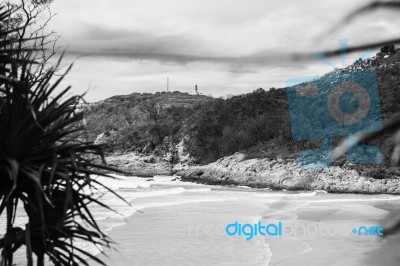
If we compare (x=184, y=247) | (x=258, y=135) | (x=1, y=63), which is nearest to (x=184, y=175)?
(x=258, y=135)

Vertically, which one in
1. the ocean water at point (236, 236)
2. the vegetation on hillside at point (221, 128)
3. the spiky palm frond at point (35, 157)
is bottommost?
the ocean water at point (236, 236)

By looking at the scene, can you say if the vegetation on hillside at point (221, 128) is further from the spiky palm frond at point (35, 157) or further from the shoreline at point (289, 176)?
the spiky palm frond at point (35, 157)

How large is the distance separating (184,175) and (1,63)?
155 feet

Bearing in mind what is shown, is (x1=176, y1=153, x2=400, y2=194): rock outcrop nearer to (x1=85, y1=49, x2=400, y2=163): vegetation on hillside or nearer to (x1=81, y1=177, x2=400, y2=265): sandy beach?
(x1=85, y1=49, x2=400, y2=163): vegetation on hillside

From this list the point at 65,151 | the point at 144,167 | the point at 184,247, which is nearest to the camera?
the point at 65,151

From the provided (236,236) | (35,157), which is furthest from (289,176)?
(35,157)

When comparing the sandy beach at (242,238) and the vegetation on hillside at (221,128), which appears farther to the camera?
the vegetation on hillside at (221,128)

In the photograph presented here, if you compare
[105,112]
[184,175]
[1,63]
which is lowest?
[184,175]

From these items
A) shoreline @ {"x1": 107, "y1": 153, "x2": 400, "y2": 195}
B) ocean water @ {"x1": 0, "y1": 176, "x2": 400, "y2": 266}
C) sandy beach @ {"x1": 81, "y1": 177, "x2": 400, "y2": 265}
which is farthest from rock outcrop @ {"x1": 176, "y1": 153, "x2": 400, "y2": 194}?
sandy beach @ {"x1": 81, "y1": 177, "x2": 400, "y2": 265}

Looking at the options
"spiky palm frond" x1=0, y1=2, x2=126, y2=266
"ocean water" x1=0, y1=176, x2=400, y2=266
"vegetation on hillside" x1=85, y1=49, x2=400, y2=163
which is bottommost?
"ocean water" x1=0, y1=176, x2=400, y2=266

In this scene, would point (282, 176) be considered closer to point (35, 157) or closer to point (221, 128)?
point (221, 128)

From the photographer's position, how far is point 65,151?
180 inches

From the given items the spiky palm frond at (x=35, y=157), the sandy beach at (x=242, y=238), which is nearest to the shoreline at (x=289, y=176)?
the sandy beach at (x=242, y=238)

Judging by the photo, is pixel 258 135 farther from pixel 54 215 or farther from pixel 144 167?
pixel 54 215
